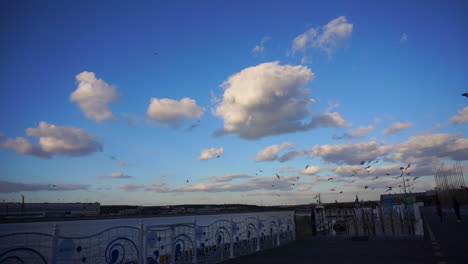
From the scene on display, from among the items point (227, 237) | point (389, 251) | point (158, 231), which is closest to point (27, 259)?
point (158, 231)

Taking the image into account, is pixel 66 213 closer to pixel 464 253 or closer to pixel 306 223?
pixel 306 223

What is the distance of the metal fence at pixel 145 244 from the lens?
589cm

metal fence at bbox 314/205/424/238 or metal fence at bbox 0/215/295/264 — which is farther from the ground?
metal fence at bbox 0/215/295/264

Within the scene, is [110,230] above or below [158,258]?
above

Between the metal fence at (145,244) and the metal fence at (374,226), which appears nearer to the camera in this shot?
the metal fence at (145,244)

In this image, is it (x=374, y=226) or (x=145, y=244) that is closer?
(x=145, y=244)

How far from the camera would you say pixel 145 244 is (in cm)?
841

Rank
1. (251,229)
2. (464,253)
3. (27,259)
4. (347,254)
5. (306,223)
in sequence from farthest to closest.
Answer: (306,223) < (251,229) < (347,254) < (464,253) < (27,259)

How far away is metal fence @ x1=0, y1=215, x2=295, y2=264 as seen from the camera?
19.3ft

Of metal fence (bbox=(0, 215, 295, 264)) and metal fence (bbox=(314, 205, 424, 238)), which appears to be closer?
metal fence (bbox=(0, 215, 295, 264))

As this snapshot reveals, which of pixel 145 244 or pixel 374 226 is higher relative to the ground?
pixel 145 244

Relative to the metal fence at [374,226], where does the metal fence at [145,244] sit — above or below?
above

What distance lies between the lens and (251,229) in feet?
48.8

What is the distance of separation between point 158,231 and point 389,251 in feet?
30.0
